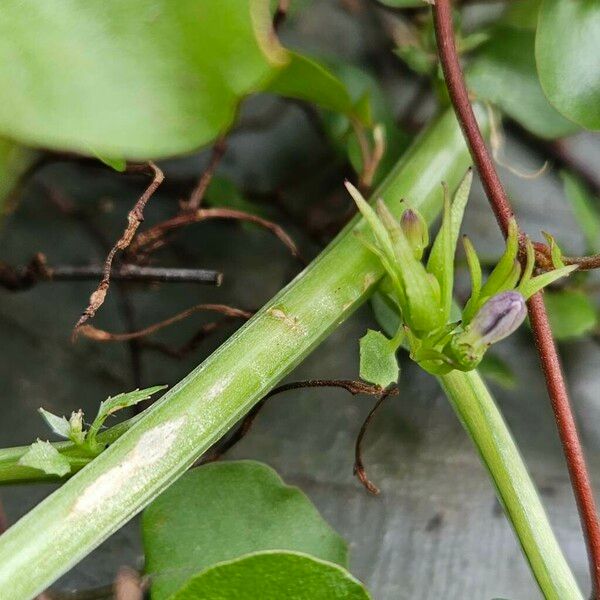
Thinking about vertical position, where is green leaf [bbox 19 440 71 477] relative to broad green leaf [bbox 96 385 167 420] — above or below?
below

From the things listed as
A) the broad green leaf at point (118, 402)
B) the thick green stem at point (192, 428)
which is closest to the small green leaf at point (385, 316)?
the thick green stem at point (192, 428)

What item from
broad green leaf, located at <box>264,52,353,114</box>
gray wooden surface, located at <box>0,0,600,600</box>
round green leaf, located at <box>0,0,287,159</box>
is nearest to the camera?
round green leaf, located at <box>0,0,287,159</box>

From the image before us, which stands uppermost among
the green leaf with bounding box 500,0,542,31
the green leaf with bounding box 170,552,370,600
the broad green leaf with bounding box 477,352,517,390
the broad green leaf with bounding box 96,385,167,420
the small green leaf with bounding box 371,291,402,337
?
the green leaf with bounding box 500,0,542,31

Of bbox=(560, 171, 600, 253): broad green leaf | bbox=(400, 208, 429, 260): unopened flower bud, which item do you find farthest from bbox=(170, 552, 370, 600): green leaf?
bbox=(560, 171, 600, 253): broad green leaf

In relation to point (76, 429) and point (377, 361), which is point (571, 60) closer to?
point (377, 361)

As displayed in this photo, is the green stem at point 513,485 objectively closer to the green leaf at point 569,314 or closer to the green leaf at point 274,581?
the green leaf at point 274,581

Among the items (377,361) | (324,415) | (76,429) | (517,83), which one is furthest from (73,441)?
(517,83)

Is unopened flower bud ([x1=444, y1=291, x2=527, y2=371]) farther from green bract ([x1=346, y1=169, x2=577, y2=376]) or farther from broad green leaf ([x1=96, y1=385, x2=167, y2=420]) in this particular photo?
broad green leaf ([x1=96, y1=385, x2=167, y2=420])

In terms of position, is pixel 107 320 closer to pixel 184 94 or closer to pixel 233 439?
pixel 233 439
